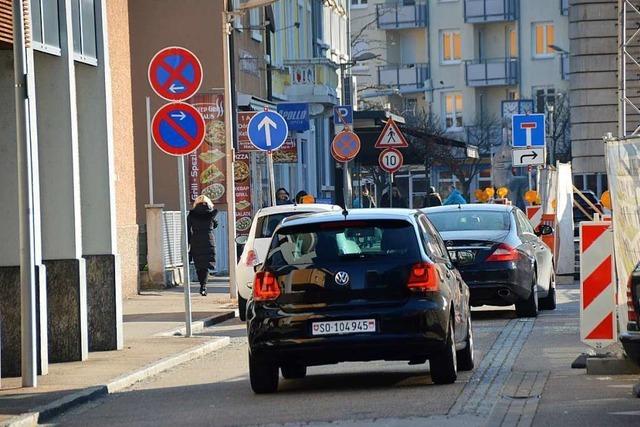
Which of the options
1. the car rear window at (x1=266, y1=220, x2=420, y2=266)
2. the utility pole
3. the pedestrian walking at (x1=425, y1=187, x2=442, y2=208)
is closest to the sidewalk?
the utility pole

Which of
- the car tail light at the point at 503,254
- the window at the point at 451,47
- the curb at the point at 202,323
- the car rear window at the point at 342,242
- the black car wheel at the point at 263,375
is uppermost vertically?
the window at the point at 451,47

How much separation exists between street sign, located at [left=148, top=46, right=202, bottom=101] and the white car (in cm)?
394

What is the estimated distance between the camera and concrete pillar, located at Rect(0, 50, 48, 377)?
52.9 ft

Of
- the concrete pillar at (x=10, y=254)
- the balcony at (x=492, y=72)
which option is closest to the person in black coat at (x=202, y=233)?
the concrete pillar at (x=10, y=254)

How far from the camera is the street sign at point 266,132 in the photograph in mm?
28875

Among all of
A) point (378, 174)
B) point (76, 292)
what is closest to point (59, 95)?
point (76, 292)

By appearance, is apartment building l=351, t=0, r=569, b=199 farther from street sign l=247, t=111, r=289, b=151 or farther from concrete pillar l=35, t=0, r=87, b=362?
concrete pillar l=35, t=0, r=87, b=362

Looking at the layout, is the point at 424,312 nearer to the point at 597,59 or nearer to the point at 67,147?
the point at 67,147

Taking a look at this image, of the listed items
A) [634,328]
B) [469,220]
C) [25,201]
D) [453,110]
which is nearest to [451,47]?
[453,110]

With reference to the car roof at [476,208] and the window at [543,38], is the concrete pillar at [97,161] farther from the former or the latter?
the window at [543,38]

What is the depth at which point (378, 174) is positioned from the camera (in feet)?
208

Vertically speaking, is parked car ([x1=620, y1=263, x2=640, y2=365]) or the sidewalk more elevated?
parked car ([x1=620, y1=263, x2=640, y2=365])

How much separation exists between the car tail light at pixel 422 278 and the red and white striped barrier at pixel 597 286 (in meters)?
Answer: 1.80

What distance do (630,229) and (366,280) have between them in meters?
2.18
